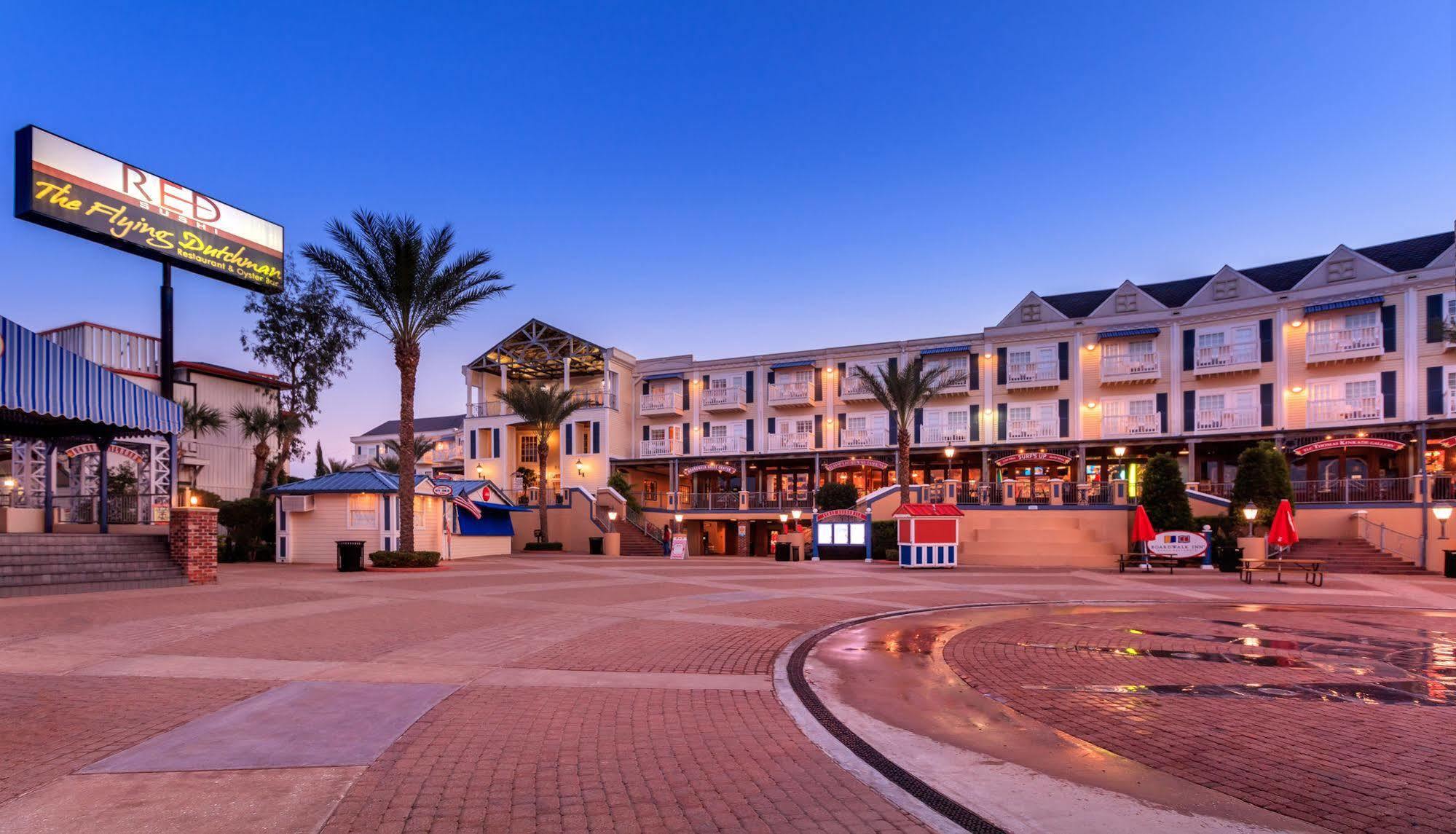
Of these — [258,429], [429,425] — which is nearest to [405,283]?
[258,429]

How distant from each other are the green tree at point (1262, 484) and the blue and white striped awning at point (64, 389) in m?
33.1

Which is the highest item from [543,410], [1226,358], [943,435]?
[1226,358]

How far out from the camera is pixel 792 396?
141 ft

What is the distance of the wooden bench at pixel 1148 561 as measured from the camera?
80.9ft

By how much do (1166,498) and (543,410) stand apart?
28268 mm

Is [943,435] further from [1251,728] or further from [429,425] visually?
[429,425]

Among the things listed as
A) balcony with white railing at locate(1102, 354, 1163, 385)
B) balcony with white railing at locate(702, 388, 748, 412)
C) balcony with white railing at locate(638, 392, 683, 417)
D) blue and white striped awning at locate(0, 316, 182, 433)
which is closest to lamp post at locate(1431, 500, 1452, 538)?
balcony with white railing at locate(1102, 354, 1163, 385)

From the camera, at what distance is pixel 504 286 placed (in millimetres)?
24312

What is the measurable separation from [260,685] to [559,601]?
7.48 meters

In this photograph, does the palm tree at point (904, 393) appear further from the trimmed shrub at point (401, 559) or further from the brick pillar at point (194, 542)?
the brick pillar at point (194, 542)

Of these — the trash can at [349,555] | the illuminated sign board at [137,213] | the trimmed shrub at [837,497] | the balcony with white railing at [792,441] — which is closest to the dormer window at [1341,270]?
the trimmed shrub at [837,497]

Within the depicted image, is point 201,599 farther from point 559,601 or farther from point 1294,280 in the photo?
point 1294,280

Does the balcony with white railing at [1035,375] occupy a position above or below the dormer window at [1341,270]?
below

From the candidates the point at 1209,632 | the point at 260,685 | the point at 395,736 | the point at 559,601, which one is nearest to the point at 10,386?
the point at 559,601
